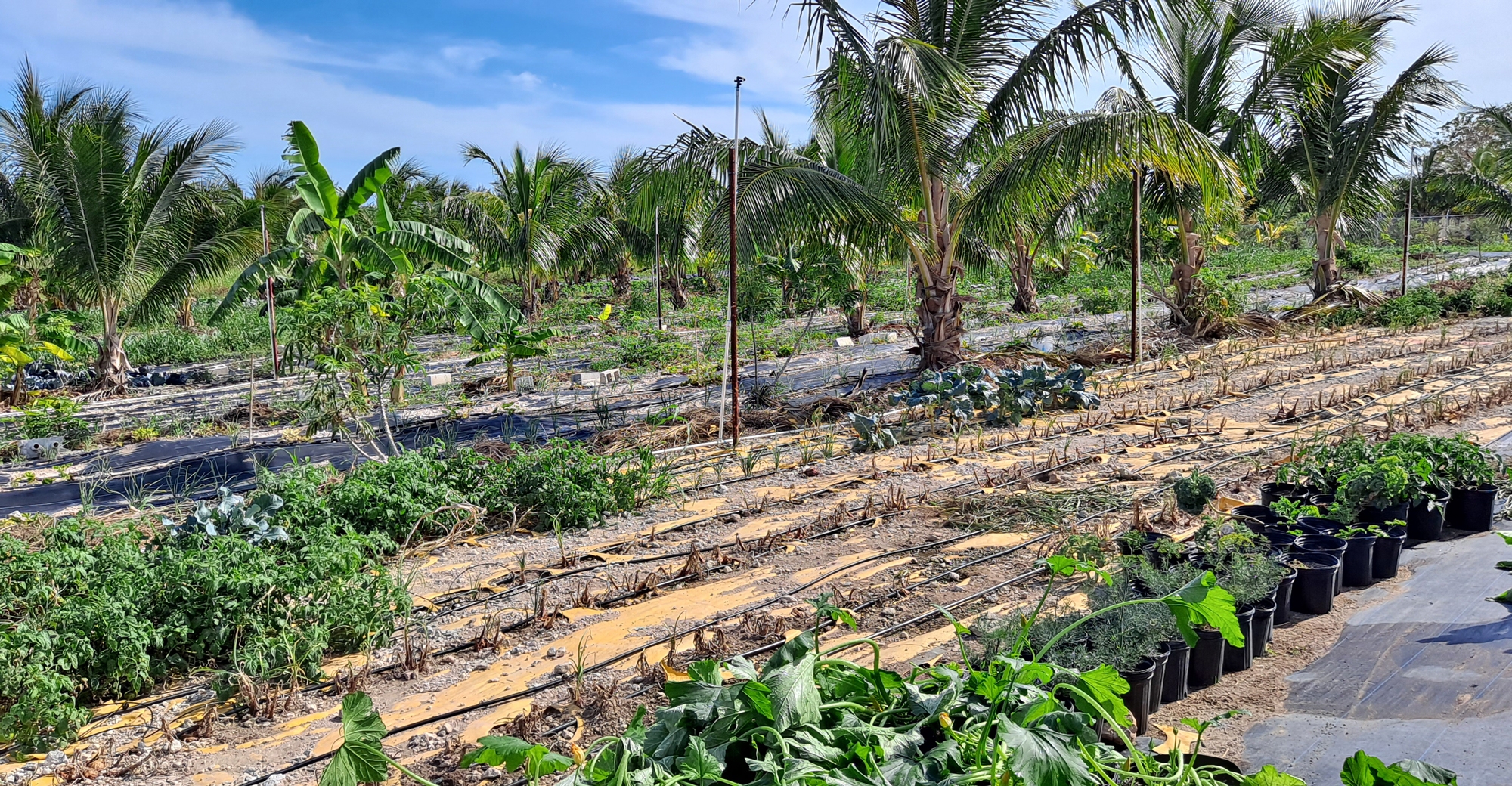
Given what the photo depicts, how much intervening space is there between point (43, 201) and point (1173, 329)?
635 inches

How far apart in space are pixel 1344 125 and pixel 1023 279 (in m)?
6.00

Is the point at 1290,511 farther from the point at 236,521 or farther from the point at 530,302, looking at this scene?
the point at 530,302

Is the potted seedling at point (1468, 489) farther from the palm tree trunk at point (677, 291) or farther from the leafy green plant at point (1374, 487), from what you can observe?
the palm tree trunk at point (677, 291)

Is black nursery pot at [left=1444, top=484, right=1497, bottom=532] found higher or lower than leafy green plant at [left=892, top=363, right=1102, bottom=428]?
lower

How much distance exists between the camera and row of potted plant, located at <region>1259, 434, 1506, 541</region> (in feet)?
17.2

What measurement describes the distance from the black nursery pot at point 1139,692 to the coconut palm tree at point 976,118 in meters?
6.76

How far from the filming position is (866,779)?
2.28 metres

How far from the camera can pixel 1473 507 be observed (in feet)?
18.5

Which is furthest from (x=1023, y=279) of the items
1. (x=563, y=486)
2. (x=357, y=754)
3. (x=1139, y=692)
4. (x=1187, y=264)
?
(x=357, y=754)

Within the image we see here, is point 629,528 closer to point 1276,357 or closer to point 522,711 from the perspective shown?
point 522,711

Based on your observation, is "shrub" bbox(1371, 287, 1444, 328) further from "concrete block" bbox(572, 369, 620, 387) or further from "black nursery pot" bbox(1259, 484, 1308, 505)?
"concrete block" bbox(572, 369, 620, 387)

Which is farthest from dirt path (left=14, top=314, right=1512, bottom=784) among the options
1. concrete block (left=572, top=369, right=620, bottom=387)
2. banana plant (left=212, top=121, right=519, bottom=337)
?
concrete block (left=572, top=369, right=620, bottom=387)

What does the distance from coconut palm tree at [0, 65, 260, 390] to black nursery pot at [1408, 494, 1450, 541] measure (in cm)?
1359

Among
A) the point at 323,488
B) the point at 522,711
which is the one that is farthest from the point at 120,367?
the point at 522,711
